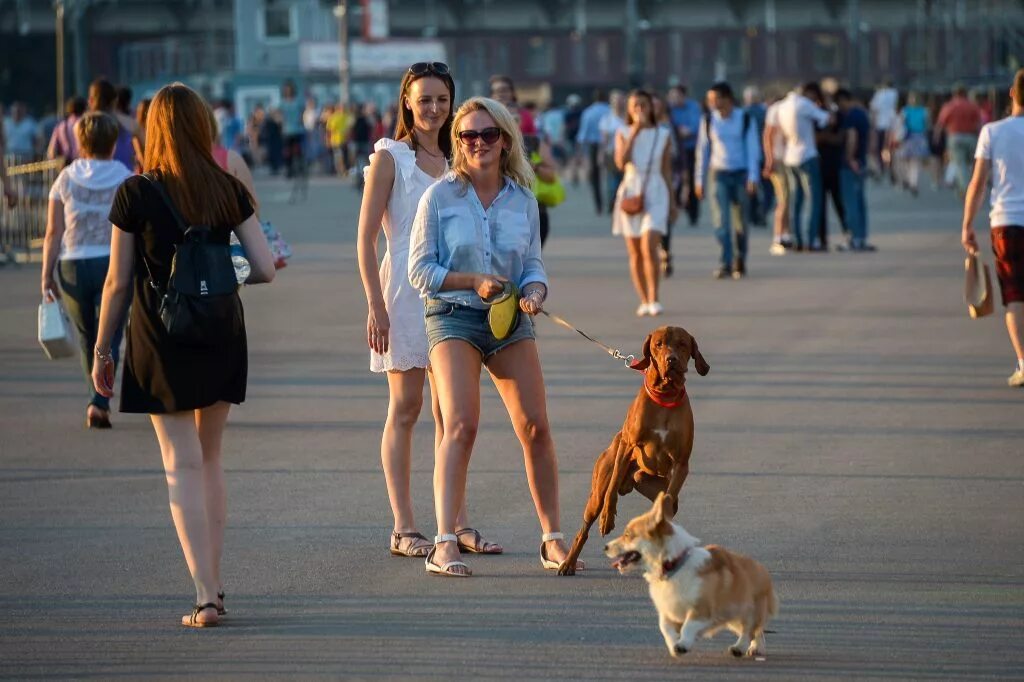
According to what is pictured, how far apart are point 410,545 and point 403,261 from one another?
1.12 metres

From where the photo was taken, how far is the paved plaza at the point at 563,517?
609 cm

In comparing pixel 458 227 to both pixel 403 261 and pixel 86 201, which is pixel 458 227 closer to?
pixel 403 261

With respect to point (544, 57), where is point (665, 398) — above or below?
below

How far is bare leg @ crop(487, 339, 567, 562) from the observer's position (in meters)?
7.05

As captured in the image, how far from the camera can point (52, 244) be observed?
10.4 metres

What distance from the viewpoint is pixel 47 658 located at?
6047 millimetres

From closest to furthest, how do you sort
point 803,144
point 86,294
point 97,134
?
point 97,134
point 86,294
point 803,144

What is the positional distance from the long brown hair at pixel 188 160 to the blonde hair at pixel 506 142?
3.27 ft

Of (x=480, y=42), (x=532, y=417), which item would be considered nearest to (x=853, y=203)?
(x=532, y=417)

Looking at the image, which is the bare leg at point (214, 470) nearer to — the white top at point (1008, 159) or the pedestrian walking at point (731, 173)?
the white top at point (1008, 159)

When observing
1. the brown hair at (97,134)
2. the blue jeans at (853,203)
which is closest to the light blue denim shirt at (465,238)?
the brown hair at (97,134)

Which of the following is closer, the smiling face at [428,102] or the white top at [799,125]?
the smiling face at [428,102]

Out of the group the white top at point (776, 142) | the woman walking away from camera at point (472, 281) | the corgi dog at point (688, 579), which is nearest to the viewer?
the corgi dog at point (688, 579)

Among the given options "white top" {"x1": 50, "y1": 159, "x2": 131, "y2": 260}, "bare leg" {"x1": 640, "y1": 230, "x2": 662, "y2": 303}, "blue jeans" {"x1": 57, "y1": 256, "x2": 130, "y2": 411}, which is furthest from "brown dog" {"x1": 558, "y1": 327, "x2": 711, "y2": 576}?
"bare leg" {"x1": 640, "y1": 230, "x2": 662, "y2": 303}
